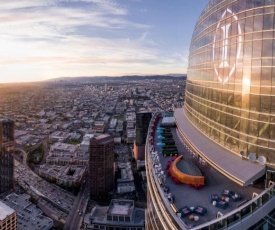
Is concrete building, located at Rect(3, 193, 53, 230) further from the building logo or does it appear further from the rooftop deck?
the building logo

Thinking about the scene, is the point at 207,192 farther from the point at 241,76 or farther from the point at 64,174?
the point at 64,174

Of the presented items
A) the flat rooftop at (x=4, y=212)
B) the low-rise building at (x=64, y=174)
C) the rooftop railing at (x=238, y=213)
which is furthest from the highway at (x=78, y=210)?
the rooftop railing at (x=238, y=213)

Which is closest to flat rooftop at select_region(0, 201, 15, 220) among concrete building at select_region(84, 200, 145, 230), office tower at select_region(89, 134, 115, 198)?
concrete building at select_region(84, 200, 145, 230)

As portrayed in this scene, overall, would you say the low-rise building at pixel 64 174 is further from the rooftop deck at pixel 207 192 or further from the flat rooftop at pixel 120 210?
the rooftop deck at pixel 207 192

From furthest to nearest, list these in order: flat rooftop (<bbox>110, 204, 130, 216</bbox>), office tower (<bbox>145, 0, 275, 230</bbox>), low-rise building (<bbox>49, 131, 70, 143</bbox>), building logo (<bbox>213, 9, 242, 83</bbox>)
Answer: low-rise building (<bbox>49, 131, 70, 143</bbox>), flat rooftop (<bbox>110, 204, 130, 216</bbox>), building logo (<bbox>213, 9, 242, 83</bbox>), office tower (<bbox>145, 0, 275, 230</bbox>)

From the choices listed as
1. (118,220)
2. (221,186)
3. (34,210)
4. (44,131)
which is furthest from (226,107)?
(44,131)

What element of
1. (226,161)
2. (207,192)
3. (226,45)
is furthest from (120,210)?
(226,45)
